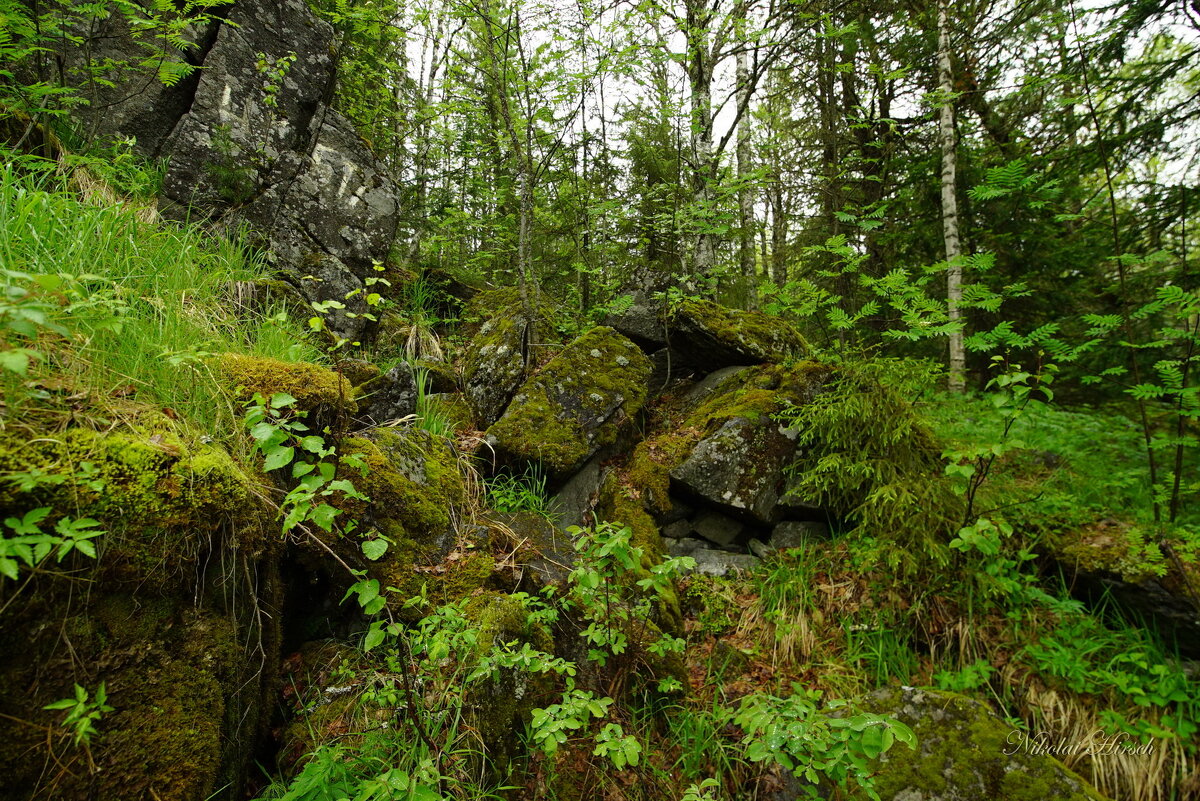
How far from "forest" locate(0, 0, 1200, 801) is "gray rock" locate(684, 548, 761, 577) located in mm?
27

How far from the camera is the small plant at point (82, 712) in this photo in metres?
1.21

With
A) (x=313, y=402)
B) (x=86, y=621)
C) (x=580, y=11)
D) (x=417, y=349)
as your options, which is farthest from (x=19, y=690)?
(x=580, y=11)

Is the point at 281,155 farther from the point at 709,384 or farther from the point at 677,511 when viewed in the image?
the point at 677,511

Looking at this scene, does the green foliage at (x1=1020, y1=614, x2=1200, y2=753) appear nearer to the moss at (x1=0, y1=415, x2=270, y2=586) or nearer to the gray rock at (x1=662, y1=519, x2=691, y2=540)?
the gray rock at (x1=662, y1=519, x2=691, y2=540)

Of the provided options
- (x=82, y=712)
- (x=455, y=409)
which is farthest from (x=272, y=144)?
(x=82, y=712)

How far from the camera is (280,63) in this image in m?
4.80

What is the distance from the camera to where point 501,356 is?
5152 mm

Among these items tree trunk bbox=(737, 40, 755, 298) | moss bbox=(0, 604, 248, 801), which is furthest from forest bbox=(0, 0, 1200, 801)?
tree trunk bbox=(737, 40, 755, 298)

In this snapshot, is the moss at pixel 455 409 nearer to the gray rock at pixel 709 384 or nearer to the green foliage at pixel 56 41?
the gray rock at pixel 709 384

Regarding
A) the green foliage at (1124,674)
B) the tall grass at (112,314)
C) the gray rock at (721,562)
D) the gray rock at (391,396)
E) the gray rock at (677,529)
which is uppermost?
the tall grass at (112,314)

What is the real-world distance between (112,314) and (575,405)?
3.28 meters

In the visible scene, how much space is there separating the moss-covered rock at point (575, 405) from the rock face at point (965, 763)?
2803 mm

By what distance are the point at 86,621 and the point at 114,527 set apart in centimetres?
27

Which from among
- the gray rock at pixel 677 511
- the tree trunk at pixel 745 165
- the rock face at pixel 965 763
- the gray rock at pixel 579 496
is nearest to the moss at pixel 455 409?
the gray rock at pixel 579 496
